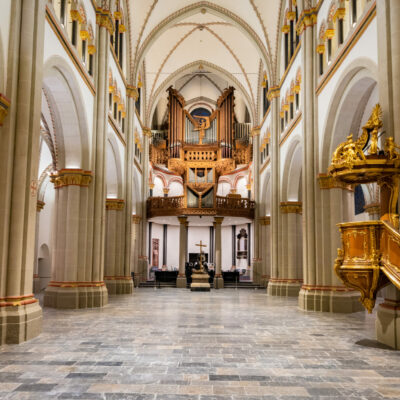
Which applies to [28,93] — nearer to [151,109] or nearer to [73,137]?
[73,137]

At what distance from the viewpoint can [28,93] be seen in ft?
29.1

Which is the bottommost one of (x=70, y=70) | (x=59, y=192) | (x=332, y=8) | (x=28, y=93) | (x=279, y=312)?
(x=279, y=312)

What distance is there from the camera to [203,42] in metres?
27.7

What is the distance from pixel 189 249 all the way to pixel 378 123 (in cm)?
2891

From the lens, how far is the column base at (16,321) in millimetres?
8125

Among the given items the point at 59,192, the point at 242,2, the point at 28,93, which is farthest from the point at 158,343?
the point at 242,2

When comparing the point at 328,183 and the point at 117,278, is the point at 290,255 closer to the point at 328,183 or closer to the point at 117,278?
the point at 328,183

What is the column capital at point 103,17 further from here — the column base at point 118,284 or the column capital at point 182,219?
the column capital at point 182,219

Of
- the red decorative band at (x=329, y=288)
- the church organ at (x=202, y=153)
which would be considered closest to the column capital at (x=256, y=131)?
the church organ at (x=202, y=153)

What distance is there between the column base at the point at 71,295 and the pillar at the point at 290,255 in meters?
9.34

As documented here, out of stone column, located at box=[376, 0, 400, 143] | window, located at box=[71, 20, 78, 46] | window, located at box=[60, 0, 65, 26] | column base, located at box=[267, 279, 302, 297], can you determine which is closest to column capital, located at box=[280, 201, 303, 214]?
column base, located at box=[267, 279, 302, 297]

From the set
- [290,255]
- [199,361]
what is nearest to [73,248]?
[199,361]

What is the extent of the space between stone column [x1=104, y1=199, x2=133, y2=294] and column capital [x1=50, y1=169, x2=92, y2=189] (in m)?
6.39

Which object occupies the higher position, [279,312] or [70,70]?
[70,70]
